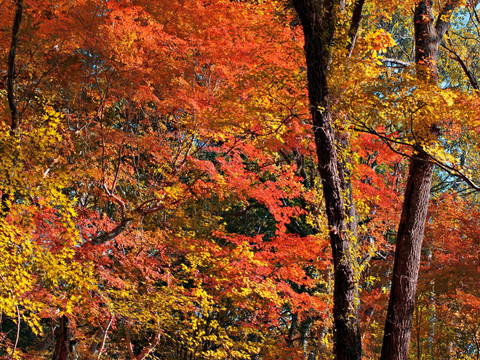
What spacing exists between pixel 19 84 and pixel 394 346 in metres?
7.41

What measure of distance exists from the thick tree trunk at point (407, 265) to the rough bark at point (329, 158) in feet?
1.77

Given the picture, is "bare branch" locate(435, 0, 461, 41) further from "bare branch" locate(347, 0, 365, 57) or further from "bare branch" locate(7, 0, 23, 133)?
"bare branch" locate(7, 0, 23, 133)

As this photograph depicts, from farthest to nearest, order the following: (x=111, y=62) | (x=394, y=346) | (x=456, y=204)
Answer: (x=456, y=204), (x=111, y=62), (x=394, y=346)

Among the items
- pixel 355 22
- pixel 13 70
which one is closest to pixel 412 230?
pixel 355 22

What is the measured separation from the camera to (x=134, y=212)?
285 inches

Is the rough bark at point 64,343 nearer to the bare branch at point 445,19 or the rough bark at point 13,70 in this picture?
the rough bark at point 13,70

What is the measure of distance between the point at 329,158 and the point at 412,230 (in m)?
1.38

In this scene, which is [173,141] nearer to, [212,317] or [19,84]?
[19,84]

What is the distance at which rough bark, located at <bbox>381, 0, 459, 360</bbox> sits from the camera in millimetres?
4559

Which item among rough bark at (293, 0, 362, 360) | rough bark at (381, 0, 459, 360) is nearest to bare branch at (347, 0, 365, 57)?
rough bark at (293, 0, 362, 360)

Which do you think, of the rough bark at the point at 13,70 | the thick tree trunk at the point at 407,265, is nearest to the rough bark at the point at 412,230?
the thick tree trunk at the point at 407,265

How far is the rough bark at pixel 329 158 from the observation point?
432 centimetres

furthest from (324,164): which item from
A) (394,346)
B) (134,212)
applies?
(134,212)

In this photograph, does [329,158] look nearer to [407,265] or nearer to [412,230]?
[412,230]
